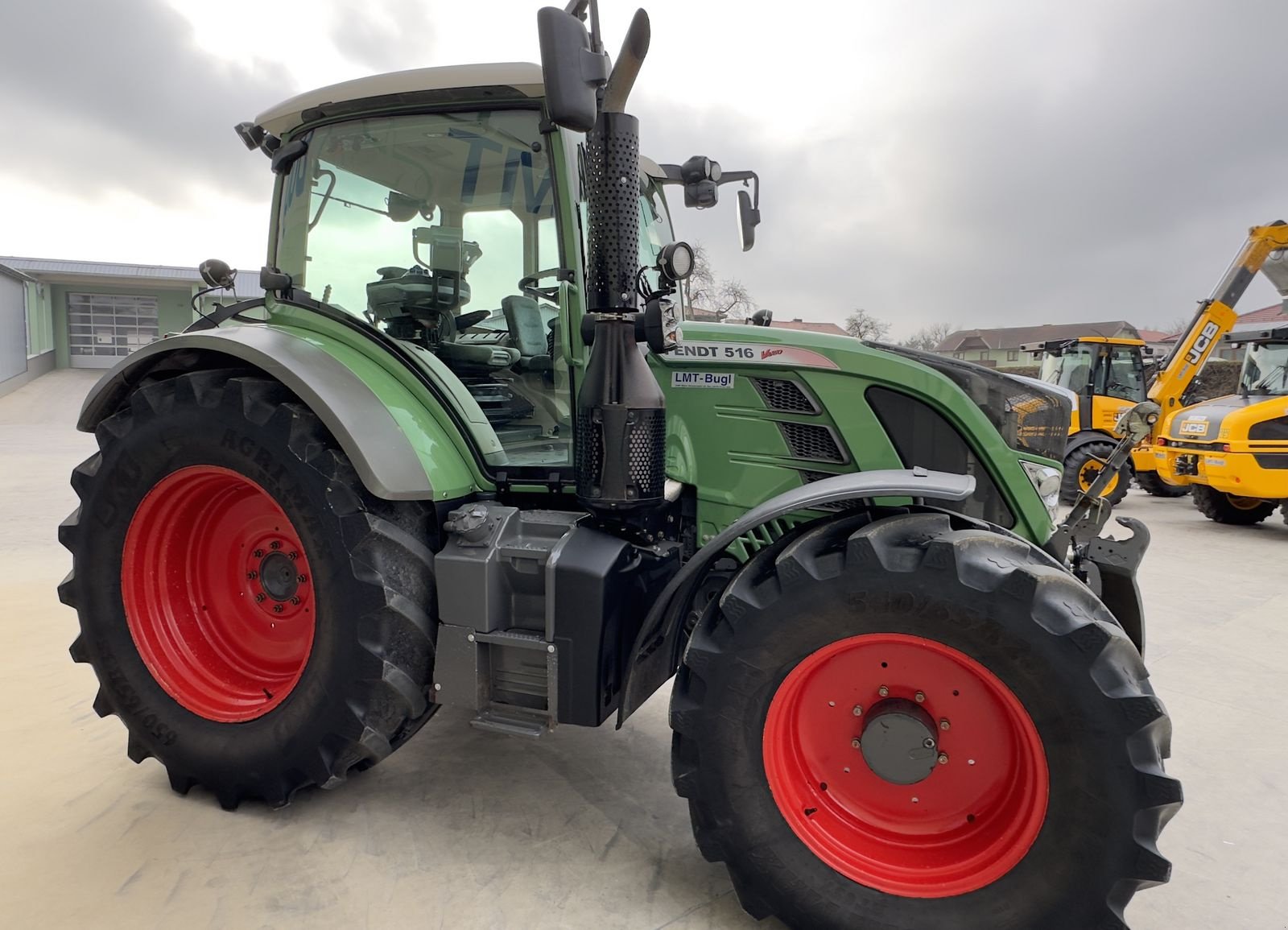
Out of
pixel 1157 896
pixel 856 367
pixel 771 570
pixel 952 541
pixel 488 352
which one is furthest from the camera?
pixel 488 352

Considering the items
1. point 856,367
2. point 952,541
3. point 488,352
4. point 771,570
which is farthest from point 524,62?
point 952,541

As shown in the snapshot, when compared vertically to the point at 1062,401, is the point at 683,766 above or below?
below

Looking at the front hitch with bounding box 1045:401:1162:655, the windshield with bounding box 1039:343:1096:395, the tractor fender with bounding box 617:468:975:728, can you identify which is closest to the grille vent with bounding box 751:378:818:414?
the tractor fender with bounding box 617:468:975:728

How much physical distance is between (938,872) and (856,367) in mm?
1356

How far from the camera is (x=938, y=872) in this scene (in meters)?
1.92

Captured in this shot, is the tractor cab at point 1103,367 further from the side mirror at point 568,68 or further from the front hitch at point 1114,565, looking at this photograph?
the side mirror at point 568,68

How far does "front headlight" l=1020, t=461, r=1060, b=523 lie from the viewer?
7.78 ft

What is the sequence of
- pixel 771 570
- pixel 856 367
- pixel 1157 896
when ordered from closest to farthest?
pixel 771 570 → pixel 1157 896 → pixel 856 367

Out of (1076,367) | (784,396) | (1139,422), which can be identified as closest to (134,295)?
(1076,367)

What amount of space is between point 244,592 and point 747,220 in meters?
2.52

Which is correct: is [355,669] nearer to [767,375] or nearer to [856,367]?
[767,375]

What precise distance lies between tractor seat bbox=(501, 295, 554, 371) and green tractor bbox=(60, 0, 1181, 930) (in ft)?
0.04

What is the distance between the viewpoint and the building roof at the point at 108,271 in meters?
24.3

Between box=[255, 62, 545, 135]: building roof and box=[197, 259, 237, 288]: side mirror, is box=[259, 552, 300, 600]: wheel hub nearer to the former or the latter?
box=[197, 259, 237, 288]: side mirror
